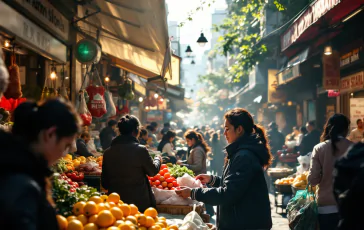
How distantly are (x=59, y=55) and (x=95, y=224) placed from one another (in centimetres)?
521

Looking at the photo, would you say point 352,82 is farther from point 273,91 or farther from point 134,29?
point 273,91

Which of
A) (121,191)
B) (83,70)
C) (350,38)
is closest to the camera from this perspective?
(121,191)

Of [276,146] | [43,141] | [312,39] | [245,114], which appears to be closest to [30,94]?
[245,114]

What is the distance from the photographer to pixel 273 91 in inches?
1038

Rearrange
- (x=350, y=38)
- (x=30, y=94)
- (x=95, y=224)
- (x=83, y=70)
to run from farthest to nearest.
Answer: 1. (x=350, y=38)
2. (x=83, y=70)
3. (x=30, y=94)
4. (x=95, y=224)

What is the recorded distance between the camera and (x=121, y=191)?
6.13 meters

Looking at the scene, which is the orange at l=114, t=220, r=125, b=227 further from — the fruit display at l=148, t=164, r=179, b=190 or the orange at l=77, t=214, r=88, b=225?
the fruit display at l=148, t=164, r=179, b=190

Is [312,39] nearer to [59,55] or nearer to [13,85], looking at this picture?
[59,55]

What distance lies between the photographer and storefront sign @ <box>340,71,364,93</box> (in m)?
13.3

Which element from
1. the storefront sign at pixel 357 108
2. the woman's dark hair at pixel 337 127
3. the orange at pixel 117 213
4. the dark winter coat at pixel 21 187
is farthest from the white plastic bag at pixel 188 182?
the storefront sign at pixel 357 108

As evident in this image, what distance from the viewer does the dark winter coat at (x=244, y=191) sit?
4.62 m

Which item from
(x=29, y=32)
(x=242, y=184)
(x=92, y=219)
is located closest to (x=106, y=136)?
(x=29, y=32)

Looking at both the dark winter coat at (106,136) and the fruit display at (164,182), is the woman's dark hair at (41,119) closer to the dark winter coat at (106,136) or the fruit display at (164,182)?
the fruit display at (164,182)

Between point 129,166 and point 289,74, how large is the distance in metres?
12.4
